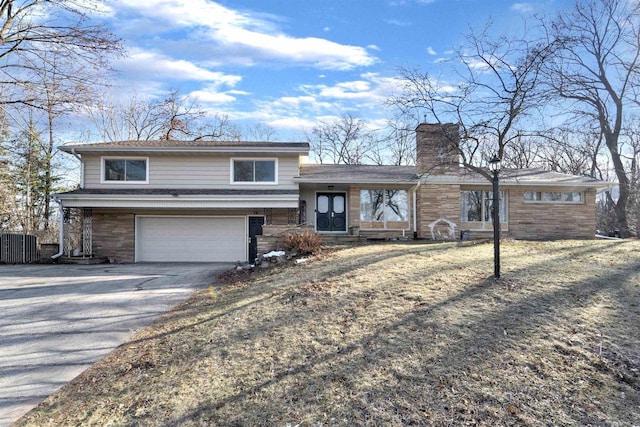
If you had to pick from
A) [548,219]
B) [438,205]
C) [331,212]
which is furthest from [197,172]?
[548,219]

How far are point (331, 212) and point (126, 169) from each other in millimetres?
8751

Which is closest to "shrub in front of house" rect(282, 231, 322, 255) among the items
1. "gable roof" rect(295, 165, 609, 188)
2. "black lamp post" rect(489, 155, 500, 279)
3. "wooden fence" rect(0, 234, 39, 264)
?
"gable roof" rect(295, 165, 609, 188)

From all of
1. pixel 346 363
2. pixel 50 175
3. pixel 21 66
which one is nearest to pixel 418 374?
pixel 346 363

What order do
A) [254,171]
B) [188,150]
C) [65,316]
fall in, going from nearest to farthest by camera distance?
[65,316] → [188,150] → [254,171]

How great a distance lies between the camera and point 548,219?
51.3 ft

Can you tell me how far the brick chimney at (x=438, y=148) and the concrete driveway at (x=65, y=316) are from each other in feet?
29.1

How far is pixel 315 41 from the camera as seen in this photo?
13.3 metres

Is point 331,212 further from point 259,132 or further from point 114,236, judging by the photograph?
point 259,132

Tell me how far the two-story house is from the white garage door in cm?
4

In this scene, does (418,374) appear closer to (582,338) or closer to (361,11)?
(582,338)

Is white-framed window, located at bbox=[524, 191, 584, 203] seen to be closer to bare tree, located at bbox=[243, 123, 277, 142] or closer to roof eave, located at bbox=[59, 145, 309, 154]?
roof eave, located at bbox=[59, 145, 309, 154]

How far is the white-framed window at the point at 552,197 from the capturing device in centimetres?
1571

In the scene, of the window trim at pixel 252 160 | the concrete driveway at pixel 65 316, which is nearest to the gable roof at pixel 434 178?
the window trim at pixel 252 160

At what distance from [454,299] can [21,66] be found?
45.6 feet
